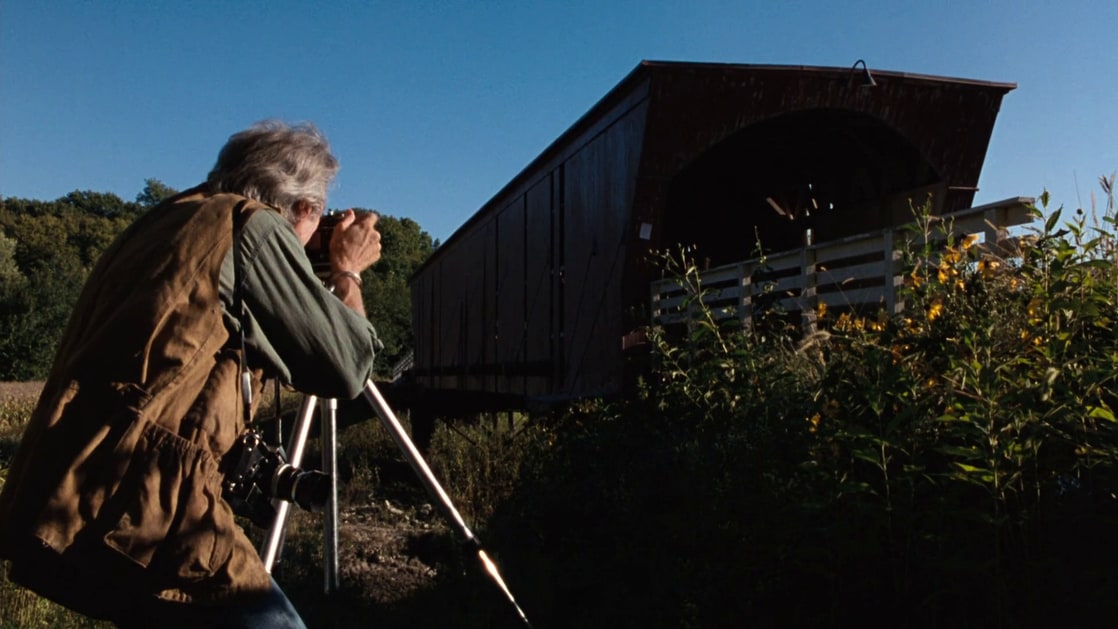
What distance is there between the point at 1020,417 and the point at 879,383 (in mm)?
551

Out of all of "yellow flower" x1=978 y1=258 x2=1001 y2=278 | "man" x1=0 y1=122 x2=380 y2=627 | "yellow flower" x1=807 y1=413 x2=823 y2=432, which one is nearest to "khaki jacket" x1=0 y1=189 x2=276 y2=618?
"man" x1=0 y1=122 x2=380 y2=627

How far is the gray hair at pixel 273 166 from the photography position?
2.55 m

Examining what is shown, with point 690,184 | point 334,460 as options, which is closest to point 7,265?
point 690,184

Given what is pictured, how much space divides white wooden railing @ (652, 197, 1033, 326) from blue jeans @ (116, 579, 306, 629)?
149 inches

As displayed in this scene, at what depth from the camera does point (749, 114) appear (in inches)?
A: 412

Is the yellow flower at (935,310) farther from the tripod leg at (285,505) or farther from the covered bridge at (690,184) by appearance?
the covered bridge at (690,184)

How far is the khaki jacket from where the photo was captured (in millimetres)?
2141

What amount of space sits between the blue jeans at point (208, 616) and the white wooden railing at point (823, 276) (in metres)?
3.78

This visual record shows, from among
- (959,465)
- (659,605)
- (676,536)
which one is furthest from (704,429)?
(959,465)

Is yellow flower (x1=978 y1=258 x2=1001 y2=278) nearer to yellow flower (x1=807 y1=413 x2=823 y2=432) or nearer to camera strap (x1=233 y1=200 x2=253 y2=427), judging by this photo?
yellow flower (x1=807 y1=413 x2=823 y2=432)

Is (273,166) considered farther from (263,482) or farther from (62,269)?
(62,269)

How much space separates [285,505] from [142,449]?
1189 millimetres

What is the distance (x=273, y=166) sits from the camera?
2.56 meters

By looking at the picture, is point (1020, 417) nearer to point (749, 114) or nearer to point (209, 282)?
point (209, 282)
